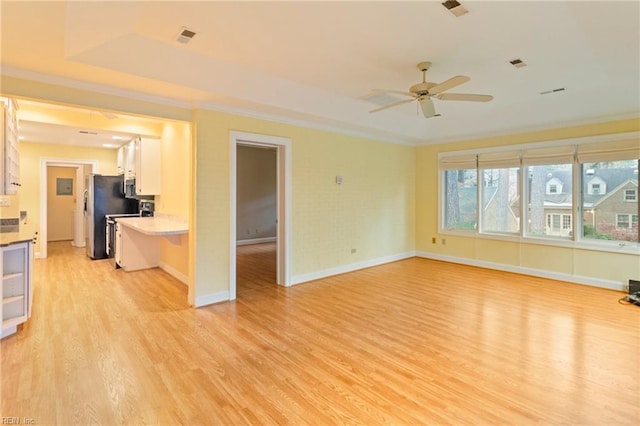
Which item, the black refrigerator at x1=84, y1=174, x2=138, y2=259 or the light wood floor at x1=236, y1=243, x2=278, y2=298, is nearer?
the light wood floor at x1=236, y1=243, x2=278, y2=298

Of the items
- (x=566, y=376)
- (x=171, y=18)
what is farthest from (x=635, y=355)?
(x=171, y=18)

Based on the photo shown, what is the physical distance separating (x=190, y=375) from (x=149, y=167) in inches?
176

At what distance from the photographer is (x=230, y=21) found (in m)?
2.71

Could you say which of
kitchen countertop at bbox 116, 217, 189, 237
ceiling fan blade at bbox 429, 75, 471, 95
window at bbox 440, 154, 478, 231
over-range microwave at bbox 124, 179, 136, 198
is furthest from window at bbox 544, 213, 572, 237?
over-range microwave at bbox 124, 179, 136, 198

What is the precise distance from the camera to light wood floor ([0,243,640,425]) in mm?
2094

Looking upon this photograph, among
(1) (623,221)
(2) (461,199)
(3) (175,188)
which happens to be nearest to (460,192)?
(2) (461,199)

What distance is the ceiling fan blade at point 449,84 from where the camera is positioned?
2914 millimetres

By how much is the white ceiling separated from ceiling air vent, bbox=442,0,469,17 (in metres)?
0.06

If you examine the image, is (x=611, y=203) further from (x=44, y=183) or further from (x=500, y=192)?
(x=44, y=183)

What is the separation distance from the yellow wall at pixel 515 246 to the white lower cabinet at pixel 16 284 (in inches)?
265

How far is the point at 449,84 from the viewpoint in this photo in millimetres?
3033

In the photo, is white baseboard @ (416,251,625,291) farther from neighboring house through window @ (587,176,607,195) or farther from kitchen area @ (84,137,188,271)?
kitchen area @ (84,137,188,271)

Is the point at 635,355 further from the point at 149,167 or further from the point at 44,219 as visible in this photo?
the point at 44,219

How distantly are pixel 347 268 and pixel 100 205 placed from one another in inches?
215
